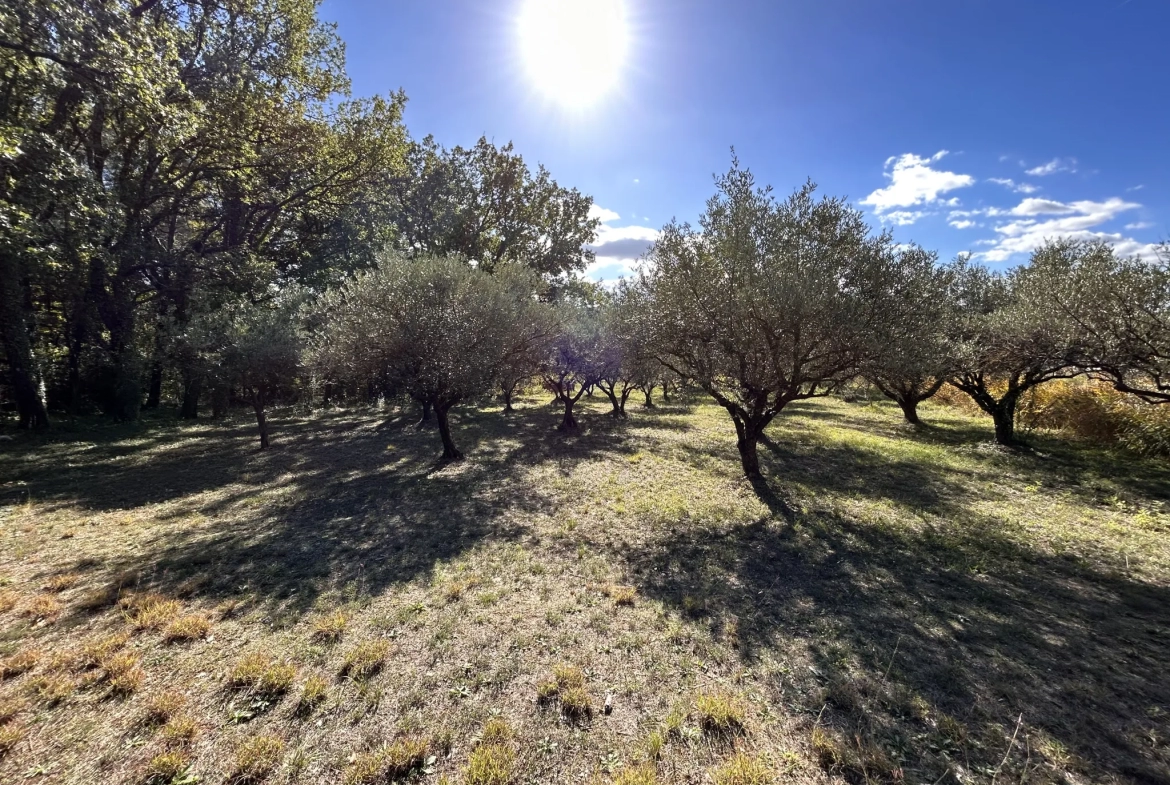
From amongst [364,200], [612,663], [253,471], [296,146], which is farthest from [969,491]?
[364,200]

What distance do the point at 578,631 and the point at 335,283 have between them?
30726 mm

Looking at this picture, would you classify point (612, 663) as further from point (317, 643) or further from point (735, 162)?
point (735, 162)

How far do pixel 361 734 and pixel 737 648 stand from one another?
460 cm

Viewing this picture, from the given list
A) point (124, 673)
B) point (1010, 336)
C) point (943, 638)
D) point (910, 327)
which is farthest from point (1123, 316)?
point (124, 673)

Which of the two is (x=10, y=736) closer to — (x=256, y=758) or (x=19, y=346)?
(x=256, y=758)

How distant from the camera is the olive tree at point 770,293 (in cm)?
1062

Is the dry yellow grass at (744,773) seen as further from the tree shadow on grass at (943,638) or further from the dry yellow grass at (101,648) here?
the dry yellow grass at (101,648)

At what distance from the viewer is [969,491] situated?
13.5m

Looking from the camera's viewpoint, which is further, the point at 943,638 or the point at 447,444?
the point at 447,444

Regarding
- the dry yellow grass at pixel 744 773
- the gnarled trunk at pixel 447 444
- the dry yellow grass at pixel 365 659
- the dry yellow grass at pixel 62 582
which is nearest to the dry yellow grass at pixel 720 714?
the dry yellow grass at pixel 744 773

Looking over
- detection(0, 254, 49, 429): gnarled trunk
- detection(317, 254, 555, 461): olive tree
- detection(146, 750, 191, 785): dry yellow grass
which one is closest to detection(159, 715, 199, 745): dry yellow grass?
detection(146, 750, 191, 785): dry yellow grass

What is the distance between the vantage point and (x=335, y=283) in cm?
2942

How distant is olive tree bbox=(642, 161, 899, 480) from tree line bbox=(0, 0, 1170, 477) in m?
0.07

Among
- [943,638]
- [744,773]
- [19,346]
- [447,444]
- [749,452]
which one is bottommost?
[943,638]
